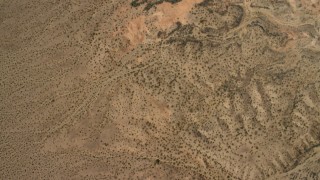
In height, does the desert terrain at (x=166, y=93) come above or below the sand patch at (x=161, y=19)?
below

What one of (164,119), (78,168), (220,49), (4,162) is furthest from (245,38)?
(4,162)

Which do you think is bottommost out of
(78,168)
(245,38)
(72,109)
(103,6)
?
(78,168)

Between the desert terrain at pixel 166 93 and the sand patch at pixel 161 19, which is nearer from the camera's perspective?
the desert terrain at pixel 166 93

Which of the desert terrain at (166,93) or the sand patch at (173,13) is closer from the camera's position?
the desert terrain at (166,93)

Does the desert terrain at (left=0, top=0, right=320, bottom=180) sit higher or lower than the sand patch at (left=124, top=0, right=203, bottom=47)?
lower

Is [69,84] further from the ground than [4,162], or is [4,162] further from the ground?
[69,84]

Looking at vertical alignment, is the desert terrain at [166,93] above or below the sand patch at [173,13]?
below

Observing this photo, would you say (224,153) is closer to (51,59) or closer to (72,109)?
(72,109)

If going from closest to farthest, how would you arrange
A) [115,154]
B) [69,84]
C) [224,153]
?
1. [224,153]
2. [115,154]
3. [69,84]

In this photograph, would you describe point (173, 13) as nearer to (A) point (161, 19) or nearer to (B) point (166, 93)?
(A) point (161, 19)
